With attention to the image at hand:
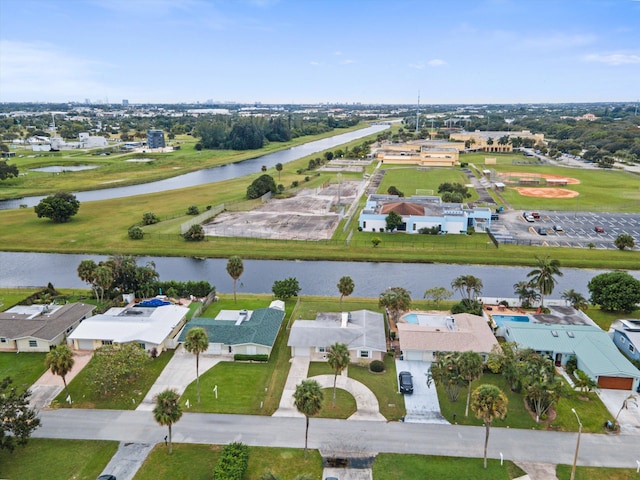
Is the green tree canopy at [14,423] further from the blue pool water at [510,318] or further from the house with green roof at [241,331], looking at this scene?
the blue pool water at [510,318]

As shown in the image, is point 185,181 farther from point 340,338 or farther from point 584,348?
point 584,348

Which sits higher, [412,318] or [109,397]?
[412,318]

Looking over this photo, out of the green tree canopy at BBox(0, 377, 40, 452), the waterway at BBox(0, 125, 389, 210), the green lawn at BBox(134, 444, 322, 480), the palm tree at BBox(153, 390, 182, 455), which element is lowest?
the waterway at BBox(0, 125, 389, 210)

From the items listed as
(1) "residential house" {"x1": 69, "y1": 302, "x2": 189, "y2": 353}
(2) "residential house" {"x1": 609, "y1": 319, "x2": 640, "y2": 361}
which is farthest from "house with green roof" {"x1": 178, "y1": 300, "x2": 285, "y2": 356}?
(2) "residential house" {"x1": 609, "y1": 319, "x2": 640, "y2": 361}

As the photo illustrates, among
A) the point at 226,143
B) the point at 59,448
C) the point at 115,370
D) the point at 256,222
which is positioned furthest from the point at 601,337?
the point at 226,143

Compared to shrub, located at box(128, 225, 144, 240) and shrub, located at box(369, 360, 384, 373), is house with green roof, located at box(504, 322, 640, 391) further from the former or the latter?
shrub, located at box(128, 225, 144, 240)

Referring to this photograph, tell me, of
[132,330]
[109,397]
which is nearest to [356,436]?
[109,397]

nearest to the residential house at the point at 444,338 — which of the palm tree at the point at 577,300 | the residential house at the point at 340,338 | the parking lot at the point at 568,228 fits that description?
the residential house at the point at 340,338
